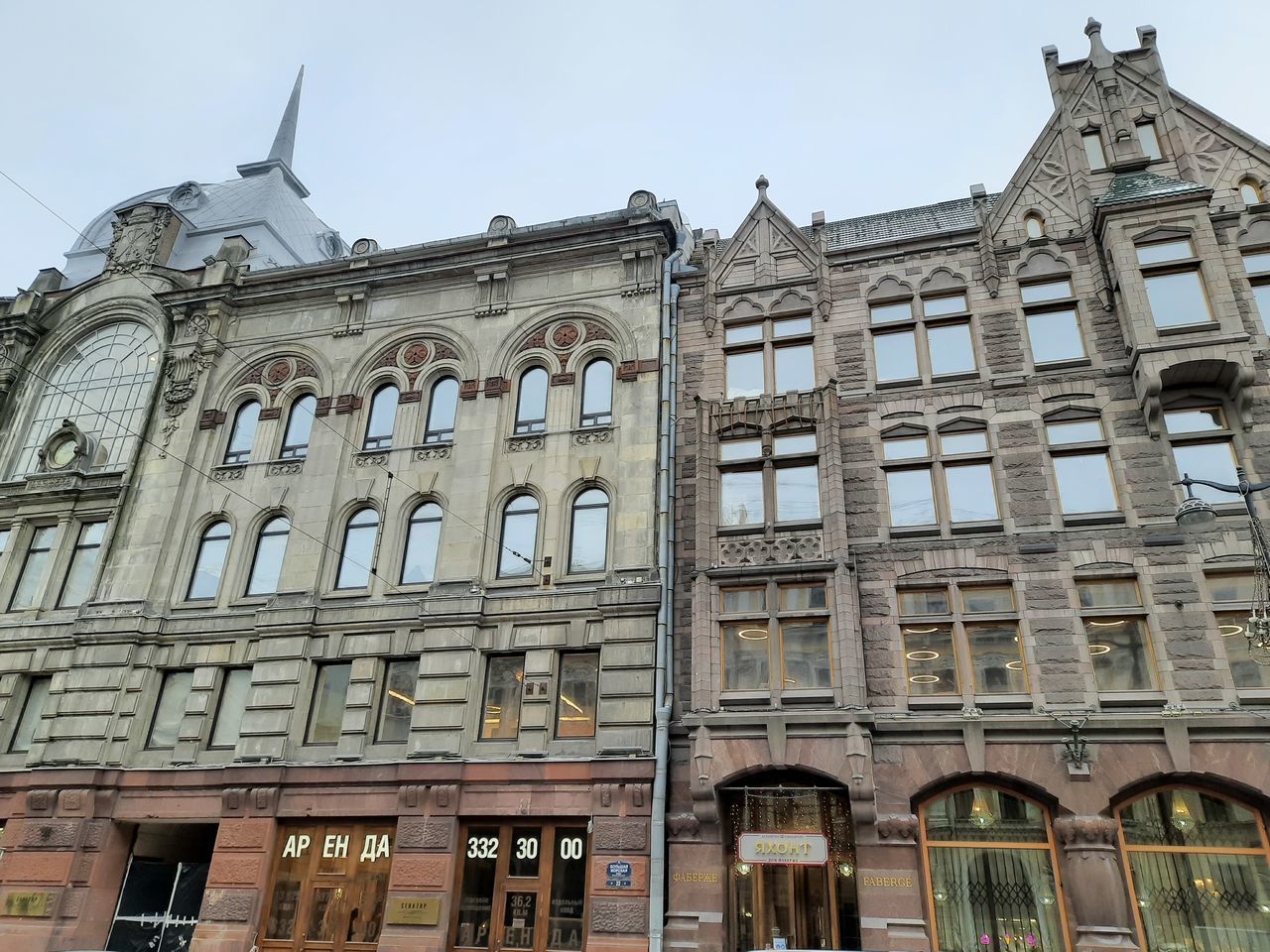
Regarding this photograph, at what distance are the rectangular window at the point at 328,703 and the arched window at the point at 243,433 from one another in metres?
7.66

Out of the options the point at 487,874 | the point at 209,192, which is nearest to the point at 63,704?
the point at 487,874

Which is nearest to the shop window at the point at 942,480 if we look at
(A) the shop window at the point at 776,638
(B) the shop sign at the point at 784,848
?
(A) the shop window at the point at 776,638

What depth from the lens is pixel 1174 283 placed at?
65.9ft

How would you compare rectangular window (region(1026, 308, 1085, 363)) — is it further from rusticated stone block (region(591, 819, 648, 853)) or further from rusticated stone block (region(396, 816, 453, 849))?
rusticated stone block (region(396, 816, 453, 849))

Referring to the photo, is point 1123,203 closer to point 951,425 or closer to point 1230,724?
point 951,425

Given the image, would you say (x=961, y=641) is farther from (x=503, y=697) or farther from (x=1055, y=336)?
(x=503, y=697)

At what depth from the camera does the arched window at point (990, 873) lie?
16312 mm

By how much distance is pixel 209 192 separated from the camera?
36.9 metres

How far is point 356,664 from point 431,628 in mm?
2200

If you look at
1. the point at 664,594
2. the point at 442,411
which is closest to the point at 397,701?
the point at 664,594

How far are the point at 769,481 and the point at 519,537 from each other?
660cm

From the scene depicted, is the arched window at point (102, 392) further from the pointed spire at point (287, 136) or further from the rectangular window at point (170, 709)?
the pointed spire at point (287, 136)

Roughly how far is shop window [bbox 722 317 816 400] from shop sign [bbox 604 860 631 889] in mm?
11517

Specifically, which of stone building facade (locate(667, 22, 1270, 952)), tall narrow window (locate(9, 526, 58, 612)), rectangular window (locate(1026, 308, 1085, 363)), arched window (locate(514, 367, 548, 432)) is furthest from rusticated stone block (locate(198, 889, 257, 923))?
rectangular window (locate(1026, 308, 1085, 363))
